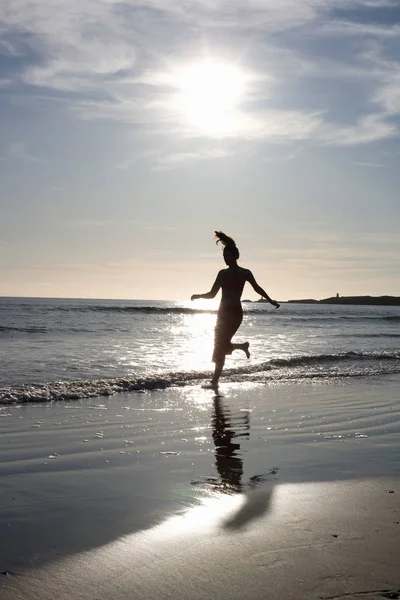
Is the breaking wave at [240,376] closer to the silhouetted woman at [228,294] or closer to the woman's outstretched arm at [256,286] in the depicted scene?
the silhouetted woman at [228,294]

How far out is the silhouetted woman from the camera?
30.7ft

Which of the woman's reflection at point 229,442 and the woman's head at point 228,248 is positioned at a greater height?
the woman's head at point 228,248

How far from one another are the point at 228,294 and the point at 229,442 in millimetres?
4376

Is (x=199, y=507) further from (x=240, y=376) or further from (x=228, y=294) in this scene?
(x=240, y=376)

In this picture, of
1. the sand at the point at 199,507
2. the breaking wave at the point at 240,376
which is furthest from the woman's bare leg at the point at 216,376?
the sand at the point at 199,507

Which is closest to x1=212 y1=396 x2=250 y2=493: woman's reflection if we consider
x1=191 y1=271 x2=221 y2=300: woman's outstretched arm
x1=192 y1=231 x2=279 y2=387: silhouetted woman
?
x1=192 y1=231 x2=279 y2=387: silhouetted woman

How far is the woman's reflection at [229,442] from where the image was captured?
4032mm

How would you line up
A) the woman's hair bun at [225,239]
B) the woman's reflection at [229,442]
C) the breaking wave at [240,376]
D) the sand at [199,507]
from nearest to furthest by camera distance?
1. the sand at [199,507]
2. the woman's reflection at [229,442]
3. the breaking wave at [240,376]
4. the woman's hair bun at [225,239]

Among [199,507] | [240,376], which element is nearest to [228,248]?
[240,376]

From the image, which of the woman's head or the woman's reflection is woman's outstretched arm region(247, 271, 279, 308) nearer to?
the woman's head

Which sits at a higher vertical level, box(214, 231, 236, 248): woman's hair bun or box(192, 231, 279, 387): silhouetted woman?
box(214, 231, 236, 248): woman's hair bun

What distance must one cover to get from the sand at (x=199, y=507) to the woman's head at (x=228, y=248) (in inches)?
130

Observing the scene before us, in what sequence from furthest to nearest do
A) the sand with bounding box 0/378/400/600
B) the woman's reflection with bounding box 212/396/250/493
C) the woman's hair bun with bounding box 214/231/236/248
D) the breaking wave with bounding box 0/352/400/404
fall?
the woman's hair bun with bounding box 214/231/236/248
the breaking wave with bounding box 0/352/400/404
the woman's reflection with bounding box 212/396/250/493
the sand with bounding box 0/378/400/600

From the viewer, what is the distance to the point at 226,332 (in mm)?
9672
